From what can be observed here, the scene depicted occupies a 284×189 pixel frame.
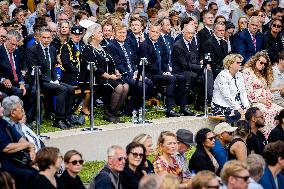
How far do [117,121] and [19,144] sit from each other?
534 cm

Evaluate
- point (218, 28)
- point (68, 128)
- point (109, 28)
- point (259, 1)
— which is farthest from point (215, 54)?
point (259, 1)

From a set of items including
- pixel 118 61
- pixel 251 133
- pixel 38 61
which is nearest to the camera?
pixel 251 133

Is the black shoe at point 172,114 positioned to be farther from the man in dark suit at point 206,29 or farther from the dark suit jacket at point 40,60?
the dark suit jacket at point 40,60

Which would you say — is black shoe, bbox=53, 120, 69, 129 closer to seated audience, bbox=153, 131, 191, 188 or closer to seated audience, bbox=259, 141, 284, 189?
seated audience, bbox=153, 131, 191, 188

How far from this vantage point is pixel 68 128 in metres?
19.6

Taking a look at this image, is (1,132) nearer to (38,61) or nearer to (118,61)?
(38,61)

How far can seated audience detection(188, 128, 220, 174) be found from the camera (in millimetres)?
16406

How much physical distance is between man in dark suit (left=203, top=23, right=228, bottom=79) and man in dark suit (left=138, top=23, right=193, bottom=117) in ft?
3.57

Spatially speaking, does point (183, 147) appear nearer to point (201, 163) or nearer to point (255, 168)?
point (201, 163)

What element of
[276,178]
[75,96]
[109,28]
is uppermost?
[109,28]

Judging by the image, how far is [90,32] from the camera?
65.8 feet

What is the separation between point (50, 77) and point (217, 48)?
436cm

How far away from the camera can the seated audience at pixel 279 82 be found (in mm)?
21766

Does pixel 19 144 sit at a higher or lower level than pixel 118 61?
lower
